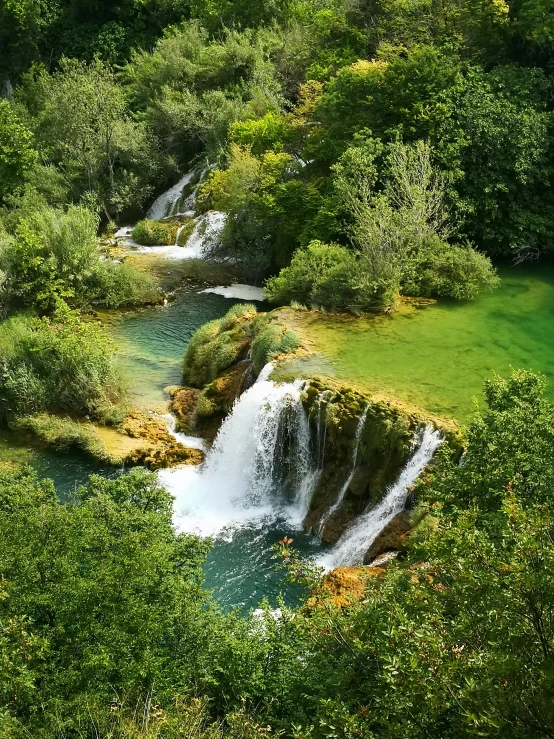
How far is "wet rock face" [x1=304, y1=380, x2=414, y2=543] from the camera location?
15453 mm

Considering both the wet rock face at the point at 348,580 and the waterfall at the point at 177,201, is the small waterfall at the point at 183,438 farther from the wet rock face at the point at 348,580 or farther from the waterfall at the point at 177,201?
the waterfall at the point at 177,201

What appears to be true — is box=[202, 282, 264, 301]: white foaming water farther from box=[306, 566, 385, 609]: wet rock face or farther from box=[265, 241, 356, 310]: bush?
box=[306, 566, 385, 609]: wet rock face

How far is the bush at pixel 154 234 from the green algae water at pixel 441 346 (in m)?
12.4

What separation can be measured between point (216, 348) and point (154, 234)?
39.9 ft

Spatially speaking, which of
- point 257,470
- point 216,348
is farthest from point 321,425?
point 216,348

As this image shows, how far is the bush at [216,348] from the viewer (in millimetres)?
20266

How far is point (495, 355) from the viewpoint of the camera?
1850 centimetres

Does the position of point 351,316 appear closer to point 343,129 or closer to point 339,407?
point 339,407

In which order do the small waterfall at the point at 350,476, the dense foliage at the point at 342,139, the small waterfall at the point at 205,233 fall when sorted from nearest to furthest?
the small waterfall at the point at 350,476
the dense foliage at the point at 342,139
the small waterfall at the point at 205,233

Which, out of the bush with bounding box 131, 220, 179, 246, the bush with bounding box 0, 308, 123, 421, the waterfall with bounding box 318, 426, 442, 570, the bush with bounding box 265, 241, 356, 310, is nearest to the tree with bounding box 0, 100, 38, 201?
the bush with bounding box 131, 220, 179, 246

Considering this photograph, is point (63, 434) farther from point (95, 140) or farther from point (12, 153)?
point (95, 140)

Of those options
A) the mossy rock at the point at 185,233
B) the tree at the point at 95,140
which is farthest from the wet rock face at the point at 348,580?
the tree at the point at 95,140

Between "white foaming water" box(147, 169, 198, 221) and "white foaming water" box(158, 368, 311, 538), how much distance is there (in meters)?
18.3

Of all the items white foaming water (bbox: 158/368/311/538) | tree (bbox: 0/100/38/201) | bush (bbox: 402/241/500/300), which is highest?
tree (bbox: 0/100/38/201)
